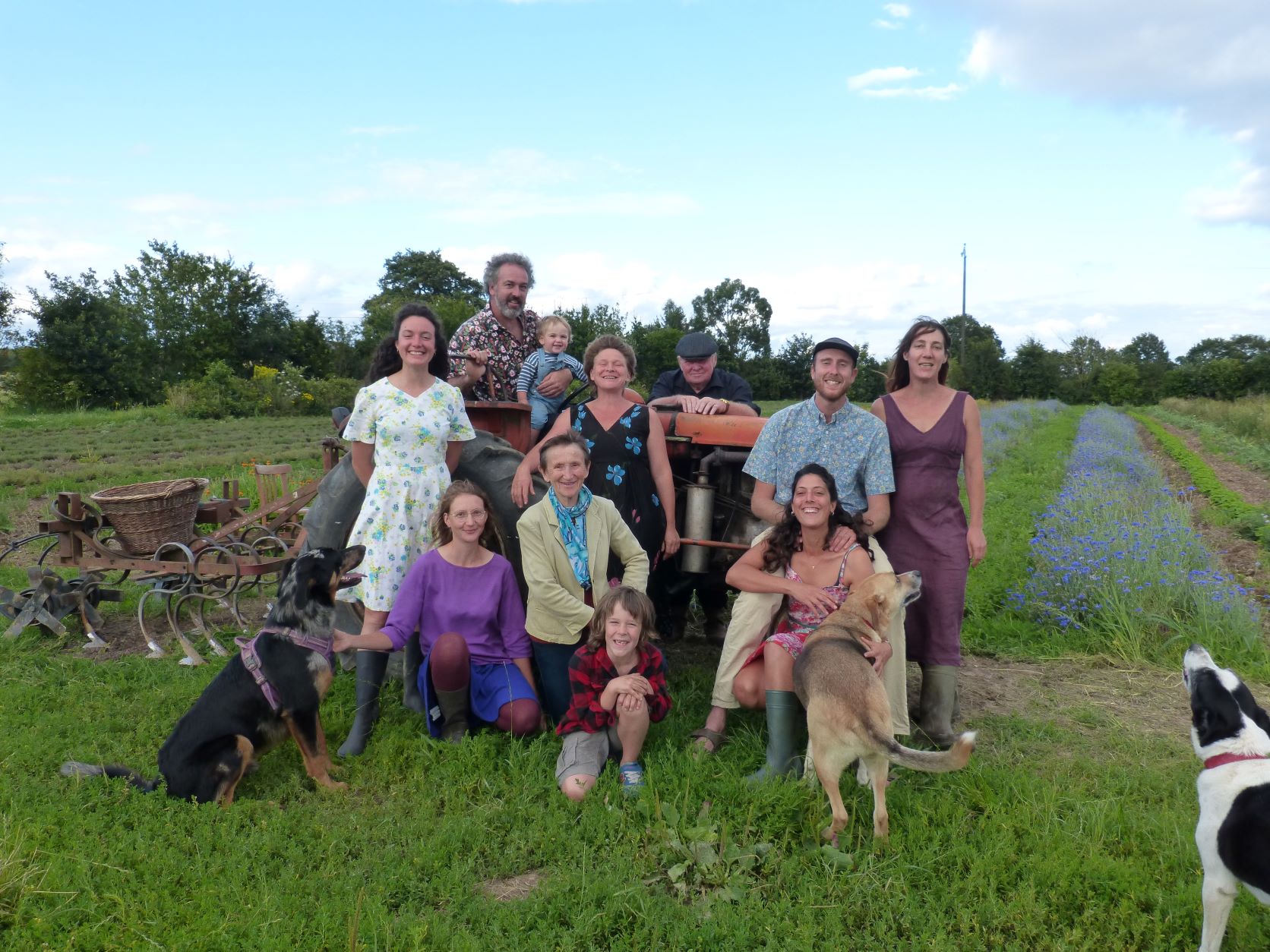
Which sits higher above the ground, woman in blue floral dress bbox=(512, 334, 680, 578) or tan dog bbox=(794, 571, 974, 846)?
woman in blue floral dress bbox=(512, 334, 680, 578)

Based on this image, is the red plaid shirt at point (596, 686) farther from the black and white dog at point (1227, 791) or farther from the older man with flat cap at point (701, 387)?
the black and white dog at point (1227, 791)

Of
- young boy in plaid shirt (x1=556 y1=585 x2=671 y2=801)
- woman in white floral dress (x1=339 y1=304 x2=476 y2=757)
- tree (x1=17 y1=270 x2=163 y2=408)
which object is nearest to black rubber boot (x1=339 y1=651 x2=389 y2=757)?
woman in white floral dress (x1=339 y1=304 x2=476 y2=757)

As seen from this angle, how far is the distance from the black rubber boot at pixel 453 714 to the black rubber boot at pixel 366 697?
37 centimetres

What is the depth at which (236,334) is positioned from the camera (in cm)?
3956

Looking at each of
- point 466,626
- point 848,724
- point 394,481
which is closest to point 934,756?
point 848,724

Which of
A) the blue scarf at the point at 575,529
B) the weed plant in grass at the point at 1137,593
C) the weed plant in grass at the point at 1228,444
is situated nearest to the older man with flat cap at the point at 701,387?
the blue scarf at the point at 575,529

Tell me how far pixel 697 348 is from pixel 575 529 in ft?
5.06

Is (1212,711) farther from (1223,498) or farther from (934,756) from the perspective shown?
(1223,498)

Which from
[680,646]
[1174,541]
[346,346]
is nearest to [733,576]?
[680,646]

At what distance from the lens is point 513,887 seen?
9.73 ft

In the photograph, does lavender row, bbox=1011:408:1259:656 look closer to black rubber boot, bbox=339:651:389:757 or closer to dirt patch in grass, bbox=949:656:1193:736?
Answer: dirt patch in grass, bbox=949:656:1193:736

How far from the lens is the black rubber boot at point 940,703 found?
13.4ft

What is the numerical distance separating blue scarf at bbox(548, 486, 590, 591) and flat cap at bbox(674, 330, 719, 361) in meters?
1.37

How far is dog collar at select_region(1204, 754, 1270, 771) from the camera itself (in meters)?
2.53
